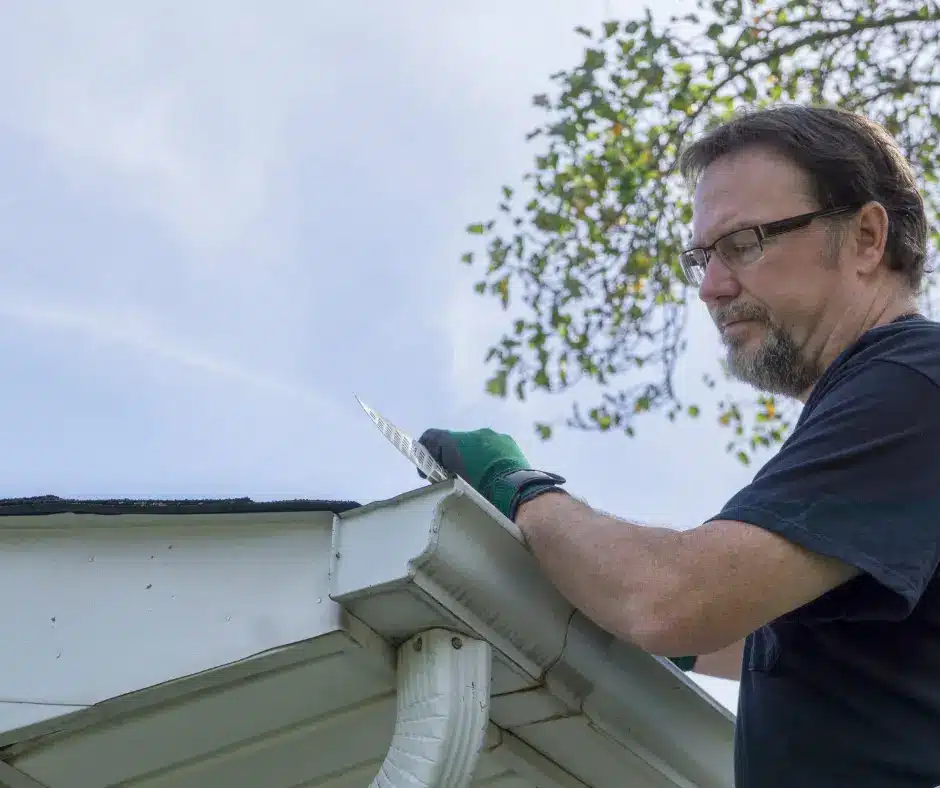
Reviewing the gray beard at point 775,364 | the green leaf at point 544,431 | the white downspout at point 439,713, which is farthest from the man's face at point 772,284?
the green leaf at point 544,431

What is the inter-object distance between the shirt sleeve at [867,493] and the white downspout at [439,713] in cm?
49

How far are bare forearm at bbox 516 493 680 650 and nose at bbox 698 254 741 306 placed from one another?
654mm

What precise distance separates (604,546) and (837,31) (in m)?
7.90

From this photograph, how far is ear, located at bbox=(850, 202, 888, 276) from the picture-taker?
2.40 metres

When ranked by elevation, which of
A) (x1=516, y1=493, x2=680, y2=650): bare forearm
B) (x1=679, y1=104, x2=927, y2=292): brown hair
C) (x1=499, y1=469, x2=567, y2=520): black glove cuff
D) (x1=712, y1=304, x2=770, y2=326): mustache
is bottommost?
(x1=516, y1=493, x2=680, y2=650): bare forearm

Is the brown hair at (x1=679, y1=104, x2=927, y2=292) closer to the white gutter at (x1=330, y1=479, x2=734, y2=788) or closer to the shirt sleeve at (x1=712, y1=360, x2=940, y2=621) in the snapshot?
the shirt sleeve at (x1=712, y1=360, x2=940, y2=621)

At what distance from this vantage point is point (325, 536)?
1.99 meters

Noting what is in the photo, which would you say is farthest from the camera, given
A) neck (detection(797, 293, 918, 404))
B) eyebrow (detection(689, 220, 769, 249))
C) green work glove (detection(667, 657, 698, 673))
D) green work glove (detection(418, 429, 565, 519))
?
green work glove (detection(667, 657, 698, 673))

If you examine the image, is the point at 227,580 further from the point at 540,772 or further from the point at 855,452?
the point at 855,452

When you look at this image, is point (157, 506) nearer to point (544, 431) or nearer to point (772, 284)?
point (772, 284)

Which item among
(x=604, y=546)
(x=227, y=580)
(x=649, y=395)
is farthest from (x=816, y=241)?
(x=649, y=395)

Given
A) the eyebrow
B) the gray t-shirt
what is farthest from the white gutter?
the eyebrow

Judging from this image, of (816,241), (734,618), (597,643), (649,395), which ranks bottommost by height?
(649,395)

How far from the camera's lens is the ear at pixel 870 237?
2398mm
